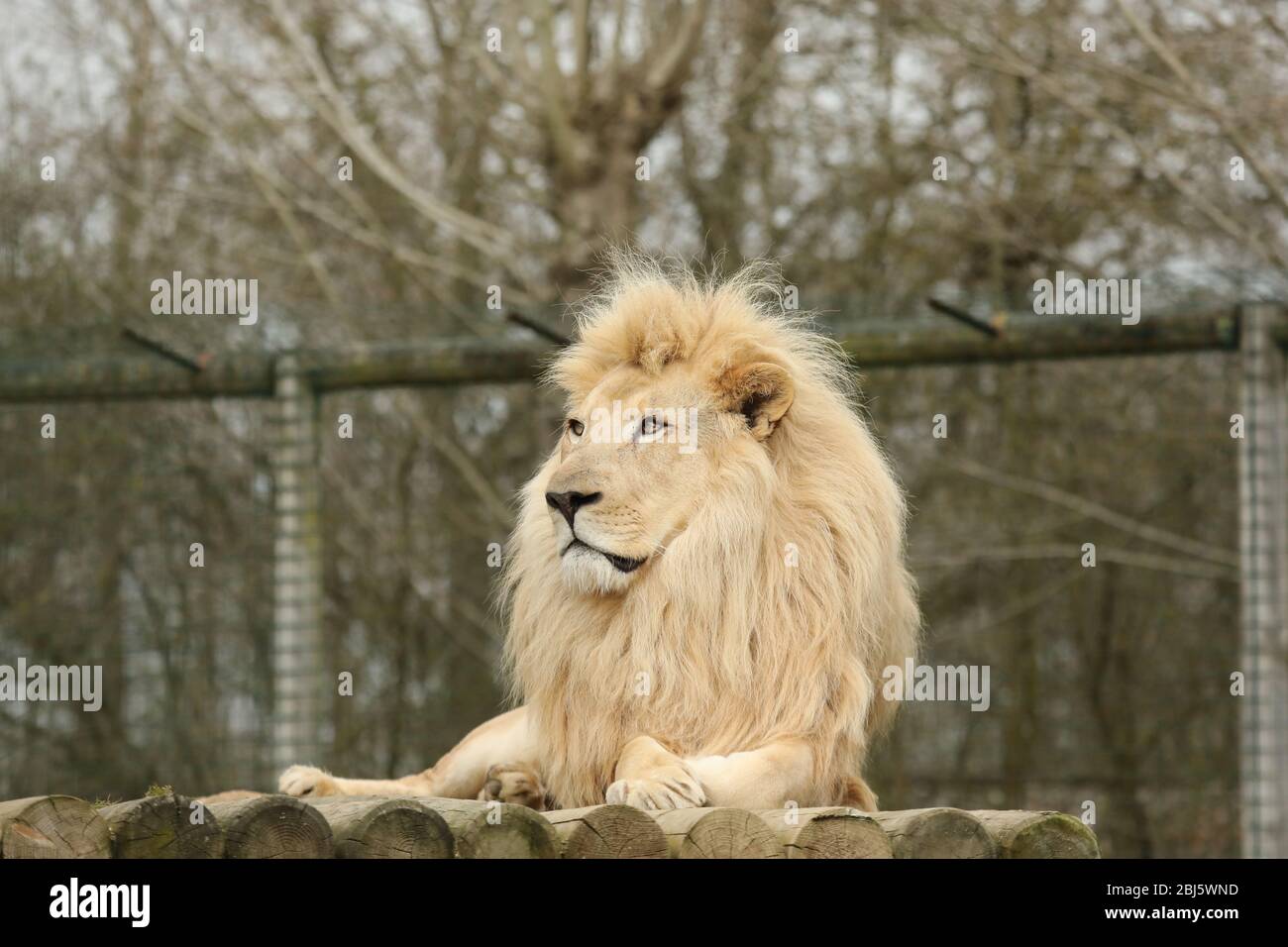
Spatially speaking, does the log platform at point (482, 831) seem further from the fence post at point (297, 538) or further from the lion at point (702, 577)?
the fence post at point (297, 538)

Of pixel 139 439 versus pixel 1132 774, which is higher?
pixel 139 439

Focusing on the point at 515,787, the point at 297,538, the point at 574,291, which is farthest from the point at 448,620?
the point at 515,787

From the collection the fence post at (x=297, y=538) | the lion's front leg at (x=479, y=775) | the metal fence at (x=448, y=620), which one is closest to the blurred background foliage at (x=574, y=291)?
the metal fence at (x=448, y=620)

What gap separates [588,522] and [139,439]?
748 cm

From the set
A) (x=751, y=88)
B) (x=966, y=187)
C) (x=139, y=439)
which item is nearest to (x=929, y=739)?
(x=966, y=187)

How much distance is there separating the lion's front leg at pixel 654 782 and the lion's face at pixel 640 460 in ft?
1.41

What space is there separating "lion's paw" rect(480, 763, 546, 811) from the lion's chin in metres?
0.63

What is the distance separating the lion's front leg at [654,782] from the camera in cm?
385

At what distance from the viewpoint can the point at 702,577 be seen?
14.0 ft

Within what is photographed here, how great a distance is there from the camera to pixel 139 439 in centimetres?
1103

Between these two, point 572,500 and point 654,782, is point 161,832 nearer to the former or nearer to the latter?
point 654,782
